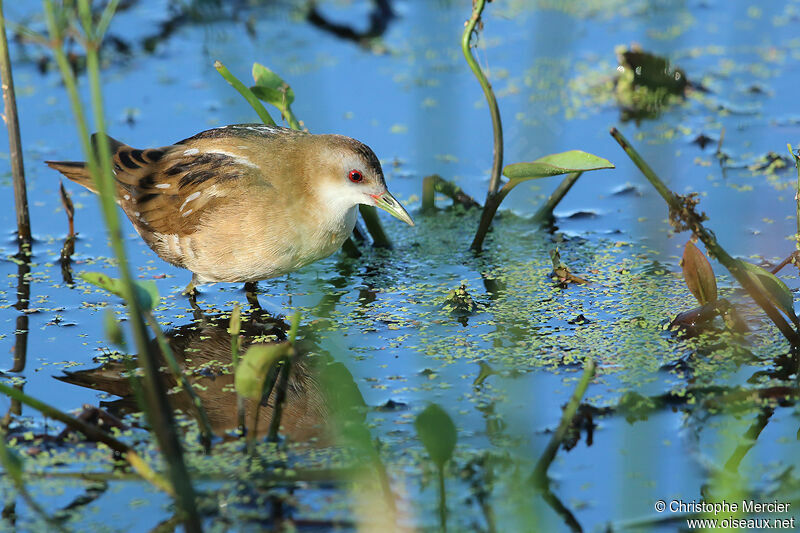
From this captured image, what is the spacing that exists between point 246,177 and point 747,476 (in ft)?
7.40

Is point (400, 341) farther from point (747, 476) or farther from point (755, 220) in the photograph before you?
point (755, 220)

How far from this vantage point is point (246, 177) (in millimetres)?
3973

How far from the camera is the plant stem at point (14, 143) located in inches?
167

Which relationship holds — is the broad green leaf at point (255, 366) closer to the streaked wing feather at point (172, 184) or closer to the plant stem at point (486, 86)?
the streaked wing feather at point (172, 184)

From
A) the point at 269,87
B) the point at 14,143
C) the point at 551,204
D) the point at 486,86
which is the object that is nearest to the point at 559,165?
the point at 486,86

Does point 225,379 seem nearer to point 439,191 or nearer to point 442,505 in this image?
point 442,505

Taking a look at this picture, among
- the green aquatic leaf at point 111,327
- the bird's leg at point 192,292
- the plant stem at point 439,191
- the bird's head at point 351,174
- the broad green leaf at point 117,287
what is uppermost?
the plant stem at point 439,191

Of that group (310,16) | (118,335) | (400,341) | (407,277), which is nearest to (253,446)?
(118,335)

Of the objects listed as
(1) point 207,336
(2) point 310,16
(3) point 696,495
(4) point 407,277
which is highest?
(2) point 310,16

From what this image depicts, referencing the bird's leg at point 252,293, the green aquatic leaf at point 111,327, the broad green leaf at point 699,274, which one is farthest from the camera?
the bird's leg at point 252,293

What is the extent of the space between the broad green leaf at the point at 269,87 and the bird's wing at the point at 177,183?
33 cm

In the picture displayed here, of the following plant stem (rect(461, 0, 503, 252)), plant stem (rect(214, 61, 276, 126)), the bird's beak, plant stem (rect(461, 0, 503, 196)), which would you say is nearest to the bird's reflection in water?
the bird's beak

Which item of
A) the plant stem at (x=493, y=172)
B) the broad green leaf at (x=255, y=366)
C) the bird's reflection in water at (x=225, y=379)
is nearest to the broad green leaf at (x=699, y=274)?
the plant stem at (x=493, y=172)

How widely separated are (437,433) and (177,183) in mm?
2076
